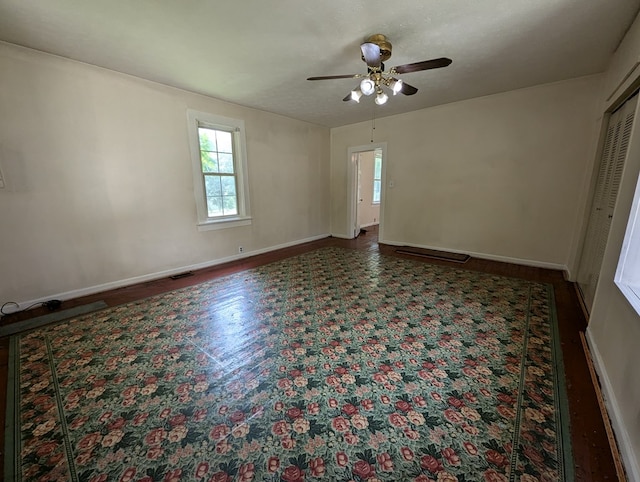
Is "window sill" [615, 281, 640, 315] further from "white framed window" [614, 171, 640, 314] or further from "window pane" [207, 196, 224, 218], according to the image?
"window pane" [207, 196, 224, 218]

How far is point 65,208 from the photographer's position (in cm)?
293

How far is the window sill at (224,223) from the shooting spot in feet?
13.6

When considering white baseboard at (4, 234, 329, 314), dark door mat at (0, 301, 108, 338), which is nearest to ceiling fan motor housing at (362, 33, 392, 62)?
white baseboard at (4, 234, 329, 314)

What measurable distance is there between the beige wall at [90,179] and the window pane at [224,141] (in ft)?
1.07

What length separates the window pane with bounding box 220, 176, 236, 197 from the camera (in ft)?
14.3

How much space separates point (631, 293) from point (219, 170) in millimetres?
4718

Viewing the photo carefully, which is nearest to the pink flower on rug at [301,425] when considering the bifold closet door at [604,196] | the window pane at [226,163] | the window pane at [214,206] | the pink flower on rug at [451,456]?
the pink flower on rug at [451,456]

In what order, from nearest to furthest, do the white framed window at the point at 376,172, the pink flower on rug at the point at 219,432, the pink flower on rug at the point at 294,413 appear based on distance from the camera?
1. the pink flower on rug at the point at 219,432
2. the pink flower on rug at the point at 294,413
3. the white framed window at the point at 376,172

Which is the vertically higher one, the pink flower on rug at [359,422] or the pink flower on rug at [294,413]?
the pink flower on rug at [359,422]

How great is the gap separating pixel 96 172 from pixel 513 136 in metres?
5.75

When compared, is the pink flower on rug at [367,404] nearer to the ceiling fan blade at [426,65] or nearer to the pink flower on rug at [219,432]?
the pink flower on rug at [219,432]

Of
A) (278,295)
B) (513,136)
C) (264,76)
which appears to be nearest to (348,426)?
(278,295)

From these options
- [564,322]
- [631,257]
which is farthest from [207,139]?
[564,322]

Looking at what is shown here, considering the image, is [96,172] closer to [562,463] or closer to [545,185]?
[562,463]
